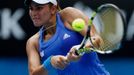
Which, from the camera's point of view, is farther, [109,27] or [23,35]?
[23,35]

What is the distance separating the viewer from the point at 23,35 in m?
6.54

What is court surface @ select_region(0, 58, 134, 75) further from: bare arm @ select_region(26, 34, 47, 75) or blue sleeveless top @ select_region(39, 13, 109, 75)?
blue sleeveless top @ select_region(39, 13, 109, 75)

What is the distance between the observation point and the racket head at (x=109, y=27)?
336 cm

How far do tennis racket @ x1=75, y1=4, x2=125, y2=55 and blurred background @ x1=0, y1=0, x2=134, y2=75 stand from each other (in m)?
2.78

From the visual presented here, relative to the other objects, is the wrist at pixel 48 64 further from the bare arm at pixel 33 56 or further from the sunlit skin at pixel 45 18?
the bare arm at pixel 33 56

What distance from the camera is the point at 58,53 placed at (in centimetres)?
389

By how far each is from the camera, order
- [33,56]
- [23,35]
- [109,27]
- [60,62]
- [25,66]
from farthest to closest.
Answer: [25,66], [23,35], [33,56], [109,27], [60,62]

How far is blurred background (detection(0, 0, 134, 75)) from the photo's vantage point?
20.9 ft

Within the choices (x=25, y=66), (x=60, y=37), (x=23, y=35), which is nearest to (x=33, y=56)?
(x=60, y=37)

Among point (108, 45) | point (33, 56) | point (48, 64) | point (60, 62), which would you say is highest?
point (108, 45)

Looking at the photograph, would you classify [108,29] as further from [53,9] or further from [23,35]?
[23,35]

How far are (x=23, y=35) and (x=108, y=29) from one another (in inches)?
122

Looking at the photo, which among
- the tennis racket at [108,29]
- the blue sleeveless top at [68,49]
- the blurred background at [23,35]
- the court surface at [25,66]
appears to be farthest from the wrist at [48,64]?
the court surface at [25,66]

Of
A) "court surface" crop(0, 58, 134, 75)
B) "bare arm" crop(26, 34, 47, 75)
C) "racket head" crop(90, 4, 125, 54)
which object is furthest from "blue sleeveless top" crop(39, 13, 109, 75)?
"court surface" crop(0, 58, 134, 75)
